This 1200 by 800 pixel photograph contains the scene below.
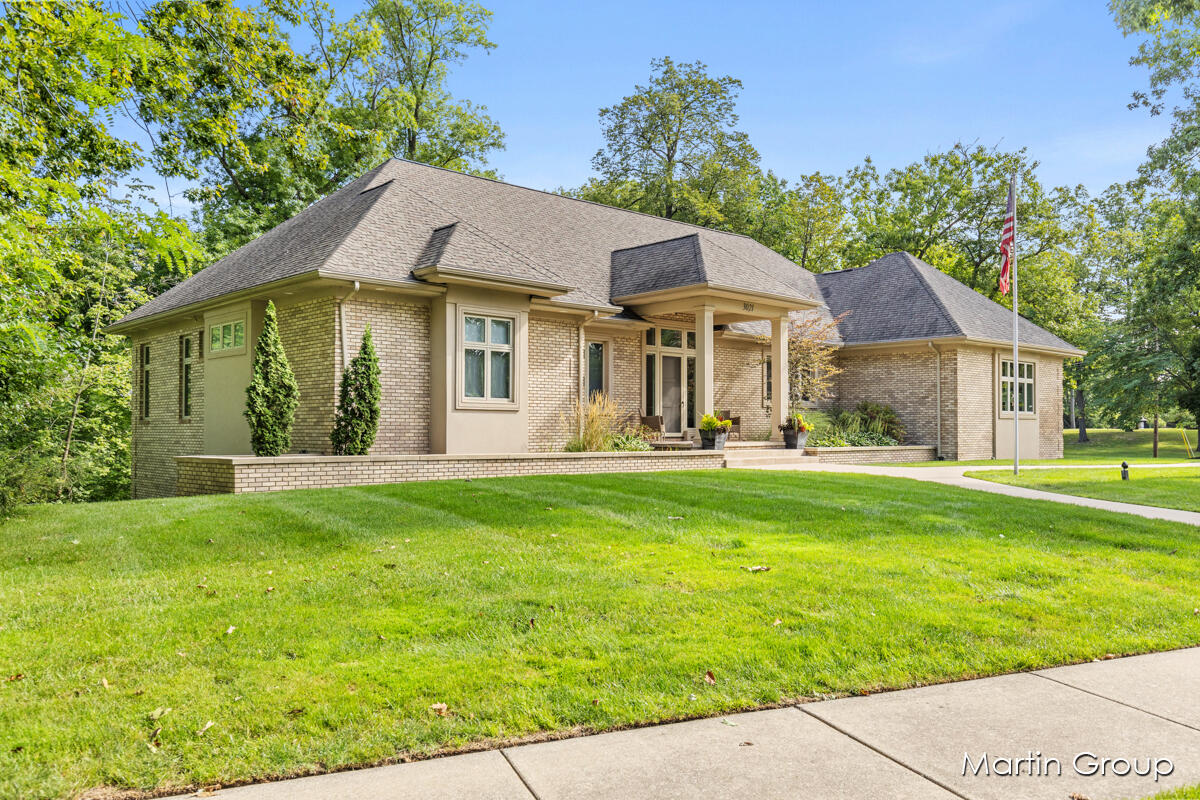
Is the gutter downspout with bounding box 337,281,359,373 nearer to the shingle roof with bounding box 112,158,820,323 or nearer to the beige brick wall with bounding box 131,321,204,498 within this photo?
the shingle roof with bounding box 112,158,820,323

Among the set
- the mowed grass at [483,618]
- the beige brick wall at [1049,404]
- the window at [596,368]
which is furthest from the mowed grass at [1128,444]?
the mowed grass at [483,618]

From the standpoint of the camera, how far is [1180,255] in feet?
78.4

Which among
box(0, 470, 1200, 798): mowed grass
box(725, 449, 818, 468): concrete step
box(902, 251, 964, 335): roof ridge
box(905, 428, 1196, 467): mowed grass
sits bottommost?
box(905, 428, 1196, 467): mowed grass

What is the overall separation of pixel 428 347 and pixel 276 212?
16381mm

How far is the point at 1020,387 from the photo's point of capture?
968 inches

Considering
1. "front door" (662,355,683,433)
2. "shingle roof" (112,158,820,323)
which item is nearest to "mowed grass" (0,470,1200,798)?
"shingle roof" (112,158,820,323)

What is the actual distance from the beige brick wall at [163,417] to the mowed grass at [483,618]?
28.6 feet

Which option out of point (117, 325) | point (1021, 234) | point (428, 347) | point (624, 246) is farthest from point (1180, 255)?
point (117, 325)

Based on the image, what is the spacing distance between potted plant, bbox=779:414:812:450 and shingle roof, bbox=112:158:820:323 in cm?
332

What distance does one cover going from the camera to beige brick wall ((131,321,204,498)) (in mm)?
17328

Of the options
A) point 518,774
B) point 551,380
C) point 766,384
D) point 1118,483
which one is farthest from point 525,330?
point 518,774

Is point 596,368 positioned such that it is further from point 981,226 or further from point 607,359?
point 981,226

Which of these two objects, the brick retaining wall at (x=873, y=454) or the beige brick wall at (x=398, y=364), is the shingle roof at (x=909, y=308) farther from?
the beige brick wall at (x=398, y=364)

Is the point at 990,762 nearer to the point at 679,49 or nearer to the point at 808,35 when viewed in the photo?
the point at 808,35
